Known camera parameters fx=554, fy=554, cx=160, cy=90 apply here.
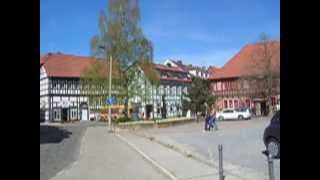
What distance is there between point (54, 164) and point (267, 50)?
5516 centimetres

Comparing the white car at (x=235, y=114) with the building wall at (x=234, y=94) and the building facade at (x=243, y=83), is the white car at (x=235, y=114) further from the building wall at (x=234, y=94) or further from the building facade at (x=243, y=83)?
the building wall at (x=234, y=94)

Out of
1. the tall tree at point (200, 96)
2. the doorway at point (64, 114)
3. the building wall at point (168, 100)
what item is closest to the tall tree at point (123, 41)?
the tall tree at point (200, 96)

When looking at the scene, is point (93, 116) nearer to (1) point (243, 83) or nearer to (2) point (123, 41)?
(1) point (243, 83)

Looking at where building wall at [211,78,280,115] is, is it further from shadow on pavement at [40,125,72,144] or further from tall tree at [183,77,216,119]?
shadow on pavement at [40,125,72,144]

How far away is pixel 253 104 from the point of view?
7919 cm

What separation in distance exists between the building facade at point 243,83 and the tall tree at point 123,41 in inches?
648

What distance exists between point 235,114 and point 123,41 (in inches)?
759

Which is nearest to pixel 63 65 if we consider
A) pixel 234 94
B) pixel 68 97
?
pixel 68 97

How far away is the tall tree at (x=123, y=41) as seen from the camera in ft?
189

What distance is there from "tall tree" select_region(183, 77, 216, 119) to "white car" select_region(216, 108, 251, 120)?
75.4 inches

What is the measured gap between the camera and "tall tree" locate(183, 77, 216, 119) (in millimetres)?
71625
